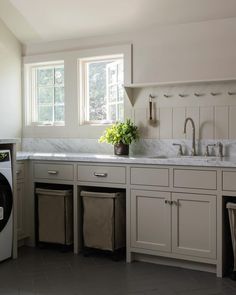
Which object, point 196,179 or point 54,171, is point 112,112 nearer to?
point 54,171

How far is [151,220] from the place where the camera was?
359cm

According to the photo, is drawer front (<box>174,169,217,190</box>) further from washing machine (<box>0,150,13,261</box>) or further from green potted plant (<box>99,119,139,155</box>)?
washing machine (<box>0,150,13,261</box>)

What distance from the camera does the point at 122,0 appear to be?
3.87m

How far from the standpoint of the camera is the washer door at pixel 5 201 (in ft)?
11.8

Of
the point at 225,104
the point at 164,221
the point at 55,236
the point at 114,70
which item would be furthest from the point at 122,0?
the point at 55,236

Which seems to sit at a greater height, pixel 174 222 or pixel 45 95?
pixel 45 95

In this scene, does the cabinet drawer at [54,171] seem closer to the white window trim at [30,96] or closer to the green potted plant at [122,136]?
the green potted plant at [122,136]

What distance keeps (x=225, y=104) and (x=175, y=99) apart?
47 cm

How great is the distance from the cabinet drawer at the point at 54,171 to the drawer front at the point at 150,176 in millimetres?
634

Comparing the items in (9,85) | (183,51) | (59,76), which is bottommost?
(9,85)

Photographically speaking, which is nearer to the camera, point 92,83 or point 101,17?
point 101,17

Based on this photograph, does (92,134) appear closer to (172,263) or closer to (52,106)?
(52,106)

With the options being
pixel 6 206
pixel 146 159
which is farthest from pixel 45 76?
pixel 146 159

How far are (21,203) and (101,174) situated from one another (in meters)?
0.89
